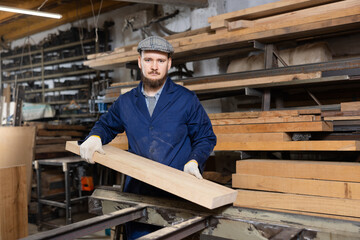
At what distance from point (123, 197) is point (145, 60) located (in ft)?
2.74

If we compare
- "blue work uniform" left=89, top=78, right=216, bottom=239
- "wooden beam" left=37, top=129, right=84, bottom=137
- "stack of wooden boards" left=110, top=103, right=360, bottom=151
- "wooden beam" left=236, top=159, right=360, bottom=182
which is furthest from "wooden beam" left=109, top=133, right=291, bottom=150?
"wooden beam" left=37, top=129, right=84, bottom=137

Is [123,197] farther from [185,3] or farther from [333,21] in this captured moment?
[185,3]

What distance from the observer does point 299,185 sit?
2.44 metres

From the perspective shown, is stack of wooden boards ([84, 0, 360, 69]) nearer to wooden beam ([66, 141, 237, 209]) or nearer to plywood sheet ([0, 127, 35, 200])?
wooden beam ([66, 141, 237, 209])

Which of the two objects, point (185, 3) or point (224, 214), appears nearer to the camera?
point (224, 214)

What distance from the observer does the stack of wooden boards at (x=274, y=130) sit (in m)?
2.71

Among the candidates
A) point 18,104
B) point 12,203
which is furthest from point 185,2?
point 12,203

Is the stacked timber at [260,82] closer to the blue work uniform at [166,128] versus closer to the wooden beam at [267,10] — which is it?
the wooden beam at [267,10]

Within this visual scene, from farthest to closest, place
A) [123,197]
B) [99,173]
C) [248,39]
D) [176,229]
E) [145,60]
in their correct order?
1. [99,173]
2. [248,39]
3. [145,60]
4. [123,197]
5. [176,229]

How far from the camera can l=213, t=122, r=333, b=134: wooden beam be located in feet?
8.97

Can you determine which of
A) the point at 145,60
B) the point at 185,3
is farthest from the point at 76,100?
the point at 145,60

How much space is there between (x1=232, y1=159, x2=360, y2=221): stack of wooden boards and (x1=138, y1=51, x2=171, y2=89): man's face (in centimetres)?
95

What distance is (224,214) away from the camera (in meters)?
1.67

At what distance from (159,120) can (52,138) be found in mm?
4174
